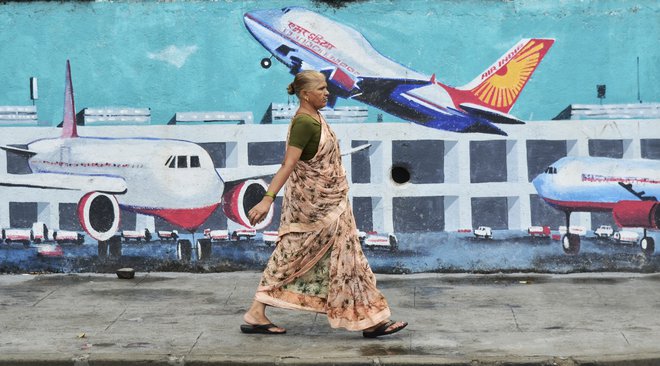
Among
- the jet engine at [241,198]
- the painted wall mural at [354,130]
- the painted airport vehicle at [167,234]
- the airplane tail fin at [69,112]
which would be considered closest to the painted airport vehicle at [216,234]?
the painted wall mural at [354,130]

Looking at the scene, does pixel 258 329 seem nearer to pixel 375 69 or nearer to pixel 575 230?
pixel 375 69

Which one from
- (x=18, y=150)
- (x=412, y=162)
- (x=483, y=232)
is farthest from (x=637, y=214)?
(x=18, y=150)

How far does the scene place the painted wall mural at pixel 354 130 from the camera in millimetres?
10227

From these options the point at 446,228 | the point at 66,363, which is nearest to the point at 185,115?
the point at 446,228

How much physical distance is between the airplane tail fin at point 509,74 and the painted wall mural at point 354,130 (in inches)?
0.5

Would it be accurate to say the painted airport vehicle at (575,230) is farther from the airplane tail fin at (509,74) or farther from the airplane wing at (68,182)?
the airplane wing at (68,182)

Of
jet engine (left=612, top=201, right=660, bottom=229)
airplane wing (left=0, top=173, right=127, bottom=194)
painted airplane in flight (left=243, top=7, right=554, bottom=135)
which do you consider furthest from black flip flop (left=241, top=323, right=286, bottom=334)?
jet engine (left=612, top=201, right=660, bottom=229)

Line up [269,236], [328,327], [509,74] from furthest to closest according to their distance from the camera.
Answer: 1. [269,236]
2. [509,74]
3. [328,327]

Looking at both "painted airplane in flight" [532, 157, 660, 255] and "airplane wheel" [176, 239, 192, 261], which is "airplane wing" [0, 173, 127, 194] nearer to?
"airplane wheel" [176, 239, 192, 261]

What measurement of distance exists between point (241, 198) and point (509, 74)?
2.53 m

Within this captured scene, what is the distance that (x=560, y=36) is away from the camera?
1023 centimetres

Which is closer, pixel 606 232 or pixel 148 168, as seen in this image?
pixel 606 232

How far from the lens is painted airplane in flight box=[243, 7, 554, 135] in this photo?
33.4 ft

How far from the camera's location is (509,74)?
33.4ft
